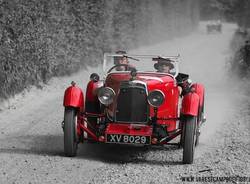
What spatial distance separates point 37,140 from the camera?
30.4 feet

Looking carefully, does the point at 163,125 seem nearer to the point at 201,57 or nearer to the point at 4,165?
the point at 4,165

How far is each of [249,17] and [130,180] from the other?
Result: 29.5 meters

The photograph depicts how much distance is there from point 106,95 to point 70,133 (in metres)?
0.81

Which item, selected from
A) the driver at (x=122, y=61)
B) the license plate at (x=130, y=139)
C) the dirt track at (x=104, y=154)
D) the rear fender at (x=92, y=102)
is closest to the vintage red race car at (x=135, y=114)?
the license plate at (x=130, y=139)

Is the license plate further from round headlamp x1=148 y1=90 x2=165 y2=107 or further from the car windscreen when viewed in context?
the car windscreen

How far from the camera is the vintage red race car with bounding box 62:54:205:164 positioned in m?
7.84

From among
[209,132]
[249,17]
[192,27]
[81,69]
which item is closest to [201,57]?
[249,17]

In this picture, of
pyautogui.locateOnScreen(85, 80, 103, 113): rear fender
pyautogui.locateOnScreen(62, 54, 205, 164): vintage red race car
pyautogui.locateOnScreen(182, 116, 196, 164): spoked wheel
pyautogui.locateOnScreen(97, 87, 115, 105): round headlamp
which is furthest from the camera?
pyautogui.locateOnScreen(85, 80, 103, 113): rear fender

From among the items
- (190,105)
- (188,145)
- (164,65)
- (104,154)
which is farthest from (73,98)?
(164,65)

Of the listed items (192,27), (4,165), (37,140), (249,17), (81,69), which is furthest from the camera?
(192,27)

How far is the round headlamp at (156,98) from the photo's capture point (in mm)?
7891

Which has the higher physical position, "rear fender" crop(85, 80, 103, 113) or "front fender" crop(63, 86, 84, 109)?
"front fender" crop(63, 86, 84, 109)

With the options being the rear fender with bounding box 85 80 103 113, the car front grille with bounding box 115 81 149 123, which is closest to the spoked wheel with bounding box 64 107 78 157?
the car front grille with bounding box 115 81 149 123

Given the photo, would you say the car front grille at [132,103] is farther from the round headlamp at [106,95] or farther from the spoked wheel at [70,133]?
the spoked wheel at [70,133]
